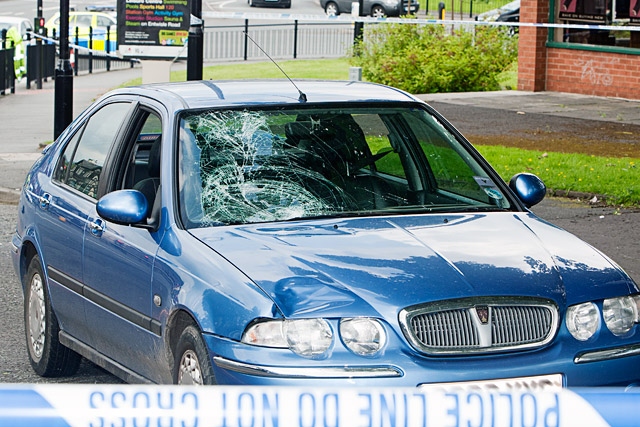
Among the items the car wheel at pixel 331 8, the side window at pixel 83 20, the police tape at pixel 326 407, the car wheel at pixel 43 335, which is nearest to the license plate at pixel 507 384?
the police tape at pixel 326 407

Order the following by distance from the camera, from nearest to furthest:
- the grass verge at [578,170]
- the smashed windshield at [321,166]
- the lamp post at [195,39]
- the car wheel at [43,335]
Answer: the smashed windshield at [321,166], the car wheel at [43,335], the grass verge at [578,170], the lamp post at [195,39]

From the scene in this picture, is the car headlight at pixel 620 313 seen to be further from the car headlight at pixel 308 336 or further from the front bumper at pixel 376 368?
the car headlight at pixel 308 336

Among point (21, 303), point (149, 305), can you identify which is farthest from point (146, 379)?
point (21, 303)

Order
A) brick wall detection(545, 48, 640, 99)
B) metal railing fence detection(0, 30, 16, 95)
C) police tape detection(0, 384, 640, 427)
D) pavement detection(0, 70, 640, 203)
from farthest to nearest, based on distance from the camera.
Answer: metal railing fence detection(0, 30, 16, 95)
brick wall detection(545, 48, 640, 99)
pavement detection(0, 70, 640, 203)
police tape detection(0, 384, 640, 427)

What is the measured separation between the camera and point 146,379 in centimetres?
527

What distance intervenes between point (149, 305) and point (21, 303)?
11.2ft

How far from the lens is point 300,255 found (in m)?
4.70

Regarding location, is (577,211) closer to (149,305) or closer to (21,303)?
(21,303)

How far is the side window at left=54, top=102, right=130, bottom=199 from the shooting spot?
618 centimetres

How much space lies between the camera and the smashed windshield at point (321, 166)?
5344mm

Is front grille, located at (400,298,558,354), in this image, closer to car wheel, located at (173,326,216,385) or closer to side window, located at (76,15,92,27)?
car wheel, located at (173,326,216,385)

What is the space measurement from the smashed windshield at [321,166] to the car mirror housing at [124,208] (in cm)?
19

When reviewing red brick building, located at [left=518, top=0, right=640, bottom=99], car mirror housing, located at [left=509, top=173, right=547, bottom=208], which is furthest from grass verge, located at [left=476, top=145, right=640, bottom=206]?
red brick building, located at [left=518, top=0, right=640, bottom=99]

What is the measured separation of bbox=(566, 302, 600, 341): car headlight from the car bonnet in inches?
1.5
